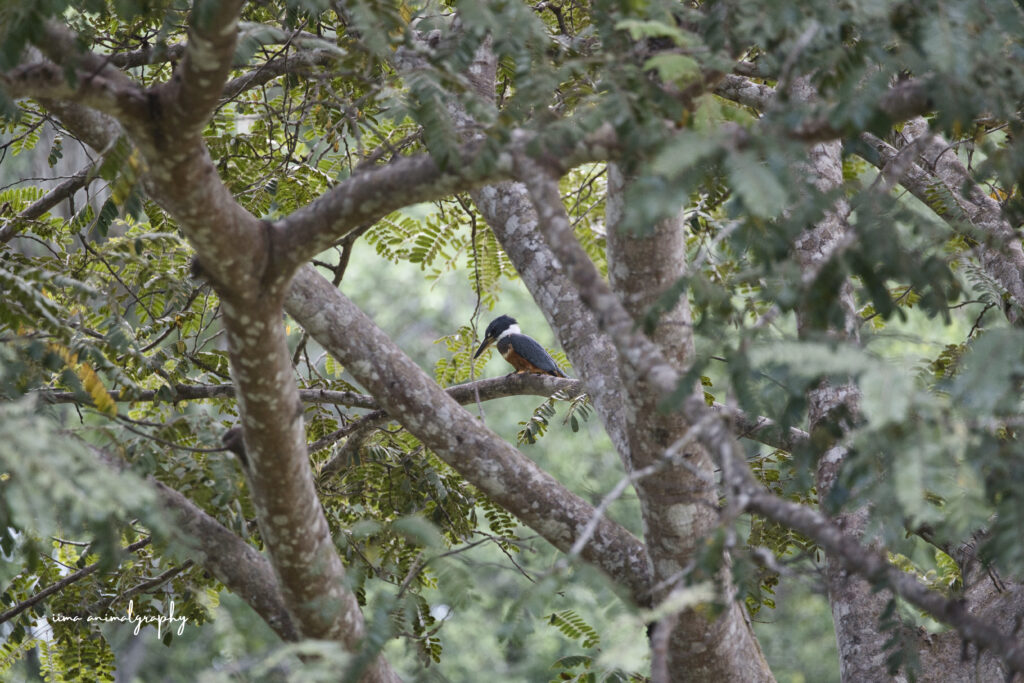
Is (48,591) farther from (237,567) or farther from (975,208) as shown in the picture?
(975,208)

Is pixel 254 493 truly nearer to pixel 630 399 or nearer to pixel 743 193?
pixel 630 399

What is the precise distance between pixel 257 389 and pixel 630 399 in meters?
1.05

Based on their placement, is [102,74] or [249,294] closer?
[102,74]

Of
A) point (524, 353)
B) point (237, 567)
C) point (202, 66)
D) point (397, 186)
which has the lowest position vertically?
point (237, 567)

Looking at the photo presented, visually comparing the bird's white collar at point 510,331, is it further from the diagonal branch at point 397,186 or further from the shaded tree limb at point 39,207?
the diagonal branch at point 397,186

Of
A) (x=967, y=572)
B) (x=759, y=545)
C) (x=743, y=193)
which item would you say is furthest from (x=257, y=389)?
(x=967, y=572)

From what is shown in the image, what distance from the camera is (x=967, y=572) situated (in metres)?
3.22

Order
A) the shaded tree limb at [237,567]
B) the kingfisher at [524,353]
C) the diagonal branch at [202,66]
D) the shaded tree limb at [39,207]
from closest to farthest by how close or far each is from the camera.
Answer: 1. the diagonal branch at [202,66]
2. the shaded tree limb at [237,567]
3. the shaded tree limb at [39,207]
4. the kingfisher at [524,353]

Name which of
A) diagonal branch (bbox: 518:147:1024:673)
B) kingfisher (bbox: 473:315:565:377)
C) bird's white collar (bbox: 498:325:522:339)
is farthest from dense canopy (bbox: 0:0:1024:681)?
bird's white collar (bbox: 498:325:522:339)

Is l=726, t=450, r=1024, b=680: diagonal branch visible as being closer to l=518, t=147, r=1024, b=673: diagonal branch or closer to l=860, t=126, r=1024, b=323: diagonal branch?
l=518, t=147, r=1024, b=673: diagonal branch

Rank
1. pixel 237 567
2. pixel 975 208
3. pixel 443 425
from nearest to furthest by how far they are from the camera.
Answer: pixel 237 567 → pixel 443 425 → pixel 975 208

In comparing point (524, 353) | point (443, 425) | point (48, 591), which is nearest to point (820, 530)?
point (443, 425)

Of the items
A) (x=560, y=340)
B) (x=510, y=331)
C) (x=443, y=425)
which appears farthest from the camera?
(x=510, y=331)

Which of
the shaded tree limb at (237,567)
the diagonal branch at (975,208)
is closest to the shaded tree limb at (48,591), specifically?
the shaded tree limb at (237,567)
